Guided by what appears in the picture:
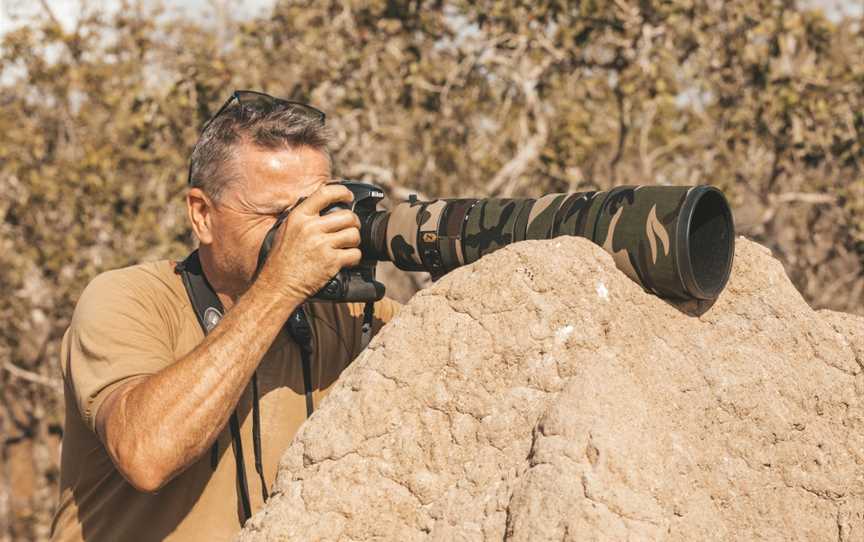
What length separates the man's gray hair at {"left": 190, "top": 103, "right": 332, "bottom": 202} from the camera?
93.3 inches

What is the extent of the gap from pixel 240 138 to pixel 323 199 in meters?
0.51

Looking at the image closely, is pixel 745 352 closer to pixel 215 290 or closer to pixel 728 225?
pixel 728 225

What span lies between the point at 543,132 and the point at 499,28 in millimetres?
775

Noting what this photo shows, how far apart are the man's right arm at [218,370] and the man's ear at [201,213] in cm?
49

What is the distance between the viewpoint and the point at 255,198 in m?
2.32

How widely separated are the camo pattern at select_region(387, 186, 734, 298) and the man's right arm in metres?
0.15

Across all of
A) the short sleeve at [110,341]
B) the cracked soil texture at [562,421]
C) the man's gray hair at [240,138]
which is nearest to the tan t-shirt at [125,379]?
the short sleeve at [110,341]

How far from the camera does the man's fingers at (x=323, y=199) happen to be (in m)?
1.99

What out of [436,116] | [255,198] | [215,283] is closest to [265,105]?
[255,198]

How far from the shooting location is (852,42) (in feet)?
25.7

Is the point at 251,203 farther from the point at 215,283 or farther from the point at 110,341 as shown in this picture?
the point at 110,341

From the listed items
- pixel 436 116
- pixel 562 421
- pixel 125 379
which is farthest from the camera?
pixel 436 116

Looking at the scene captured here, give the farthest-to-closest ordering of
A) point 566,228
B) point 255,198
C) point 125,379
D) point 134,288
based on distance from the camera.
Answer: point 255,198 < point 134,288 < point 125,379 < point 566,228

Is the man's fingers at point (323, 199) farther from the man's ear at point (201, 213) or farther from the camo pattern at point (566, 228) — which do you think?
the man's ear at point (201, 213)
